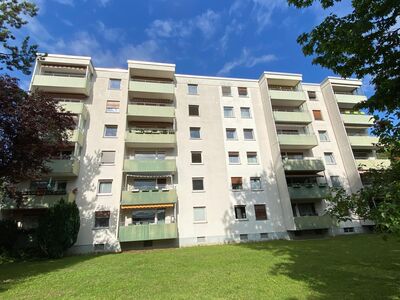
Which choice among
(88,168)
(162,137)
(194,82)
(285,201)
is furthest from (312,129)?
(88,168)

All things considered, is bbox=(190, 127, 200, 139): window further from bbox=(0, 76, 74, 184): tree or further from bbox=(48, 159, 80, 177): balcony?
bbox=(0, 76, 74, 184): tree

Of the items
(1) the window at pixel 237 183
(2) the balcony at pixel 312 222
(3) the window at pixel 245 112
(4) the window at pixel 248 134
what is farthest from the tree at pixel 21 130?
(2) the balcony at pixel 312 222

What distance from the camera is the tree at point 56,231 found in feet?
59.4

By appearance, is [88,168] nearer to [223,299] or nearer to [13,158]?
[13,158]

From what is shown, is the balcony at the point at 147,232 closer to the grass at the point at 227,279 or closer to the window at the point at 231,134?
the grass at the point at 227,279

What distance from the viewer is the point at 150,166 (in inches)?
944

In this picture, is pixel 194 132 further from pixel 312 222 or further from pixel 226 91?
pixel 312 222

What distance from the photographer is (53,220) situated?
727 inches

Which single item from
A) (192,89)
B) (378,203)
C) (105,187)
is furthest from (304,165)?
(378,203)

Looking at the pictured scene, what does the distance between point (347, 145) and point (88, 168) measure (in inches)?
1150

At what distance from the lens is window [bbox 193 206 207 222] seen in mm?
24156

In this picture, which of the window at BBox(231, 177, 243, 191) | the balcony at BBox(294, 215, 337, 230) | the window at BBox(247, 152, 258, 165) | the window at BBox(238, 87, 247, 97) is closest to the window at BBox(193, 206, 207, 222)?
the window at BBox(231, 177, 243, 191)

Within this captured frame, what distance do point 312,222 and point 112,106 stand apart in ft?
80.6

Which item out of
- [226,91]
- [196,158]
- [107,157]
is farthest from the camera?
[226,91]
